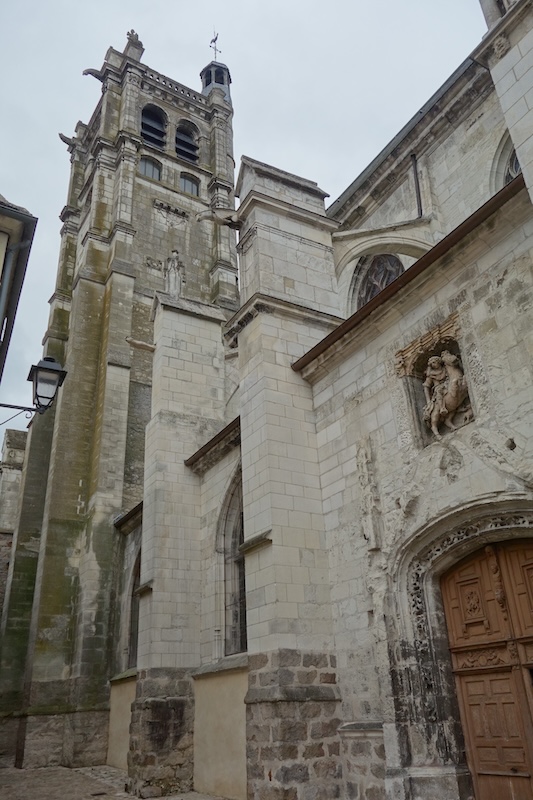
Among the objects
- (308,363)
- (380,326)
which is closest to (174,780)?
(308,363)

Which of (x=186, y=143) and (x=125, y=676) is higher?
(x=186, y=143)

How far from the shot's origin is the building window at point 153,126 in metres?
22.5

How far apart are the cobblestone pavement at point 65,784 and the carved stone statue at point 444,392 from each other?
567 centimetres

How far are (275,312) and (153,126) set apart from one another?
686 inches

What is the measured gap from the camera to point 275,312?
8.44 meters

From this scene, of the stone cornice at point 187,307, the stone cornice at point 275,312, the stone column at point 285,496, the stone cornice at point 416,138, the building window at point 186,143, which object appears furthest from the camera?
the building window at point 186,143

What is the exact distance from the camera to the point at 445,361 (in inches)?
249

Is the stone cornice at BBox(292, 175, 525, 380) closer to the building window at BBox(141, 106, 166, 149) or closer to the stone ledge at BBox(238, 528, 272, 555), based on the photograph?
the stone ledge at BBox(238, 528, 272, 555)

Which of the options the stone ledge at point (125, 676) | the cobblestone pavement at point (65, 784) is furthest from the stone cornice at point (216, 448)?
the cobblestone pavement at point (65, 784)

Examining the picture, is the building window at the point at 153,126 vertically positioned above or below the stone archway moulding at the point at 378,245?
above

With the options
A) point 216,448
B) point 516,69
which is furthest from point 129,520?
point 516,69

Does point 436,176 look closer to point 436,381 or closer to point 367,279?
point 367,279

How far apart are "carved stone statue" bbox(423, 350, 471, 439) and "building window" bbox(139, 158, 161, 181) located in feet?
55.7

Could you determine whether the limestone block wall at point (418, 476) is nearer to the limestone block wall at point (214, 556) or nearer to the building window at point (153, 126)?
the limestone block wall at point (214, 556)
